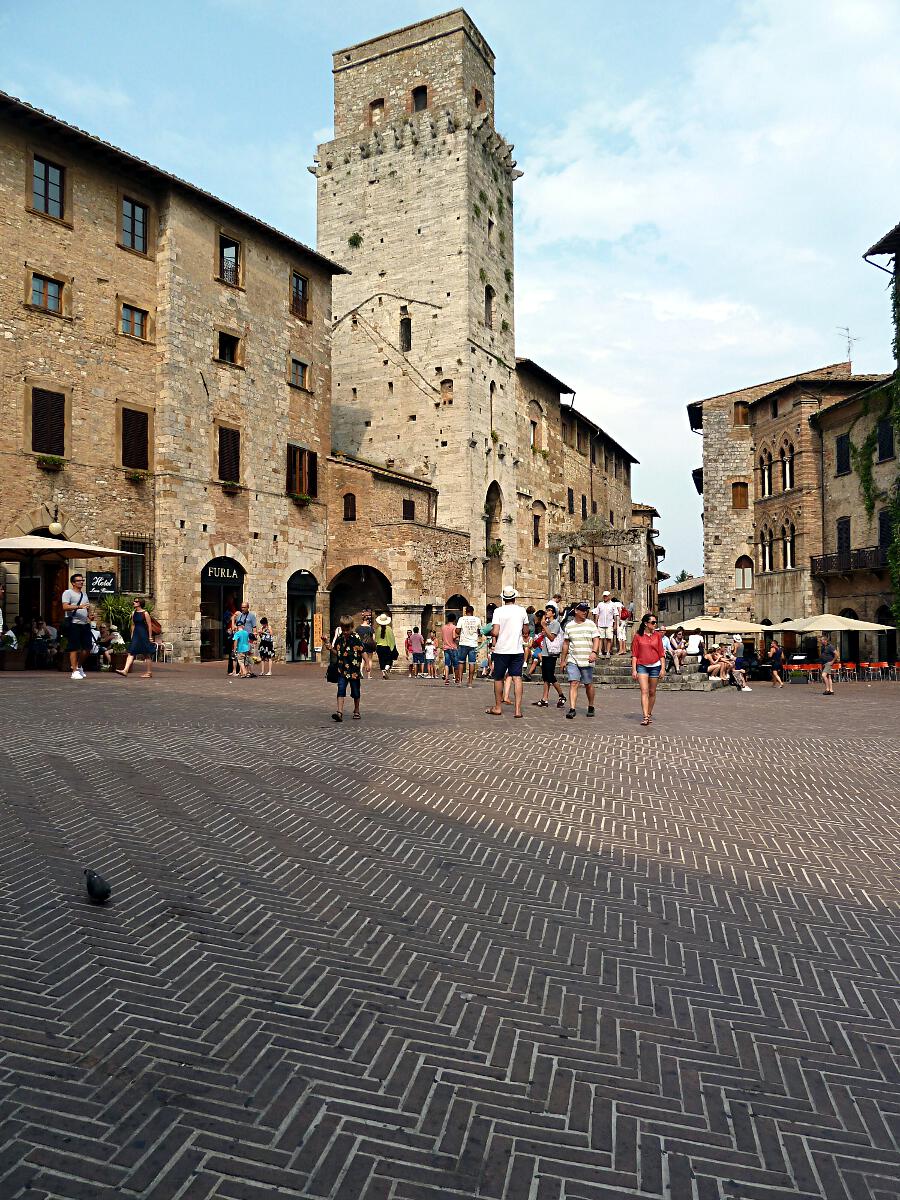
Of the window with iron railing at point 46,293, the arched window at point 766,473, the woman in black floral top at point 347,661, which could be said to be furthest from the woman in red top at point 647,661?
the arched window at point 766,473

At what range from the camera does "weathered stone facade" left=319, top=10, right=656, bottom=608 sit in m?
35.9

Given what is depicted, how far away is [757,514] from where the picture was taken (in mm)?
42469

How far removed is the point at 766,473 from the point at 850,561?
27.7 ft

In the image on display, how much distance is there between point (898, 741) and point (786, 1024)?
8803 mm

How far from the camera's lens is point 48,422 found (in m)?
21.7

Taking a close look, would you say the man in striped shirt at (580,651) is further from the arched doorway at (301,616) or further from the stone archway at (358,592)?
the stone archway at (358,592)

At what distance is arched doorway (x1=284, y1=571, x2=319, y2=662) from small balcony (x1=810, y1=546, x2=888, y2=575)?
21.2 meters

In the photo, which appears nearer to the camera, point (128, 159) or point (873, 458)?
point (128, 159)

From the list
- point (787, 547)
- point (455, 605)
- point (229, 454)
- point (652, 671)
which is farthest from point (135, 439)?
point (787, 547)

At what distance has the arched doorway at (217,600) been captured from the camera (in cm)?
2566

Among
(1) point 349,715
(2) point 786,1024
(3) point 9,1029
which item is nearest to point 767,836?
(2) point 786,1024

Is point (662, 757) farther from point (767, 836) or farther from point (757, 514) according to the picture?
point (757, 514)

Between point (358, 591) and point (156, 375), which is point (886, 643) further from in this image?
point (156, 375)

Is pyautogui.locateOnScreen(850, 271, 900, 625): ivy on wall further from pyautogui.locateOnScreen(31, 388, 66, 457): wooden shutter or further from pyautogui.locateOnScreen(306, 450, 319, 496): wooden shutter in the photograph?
pyautogui.locateOnScreen(31, 388, 66, 457): wooden shutter
